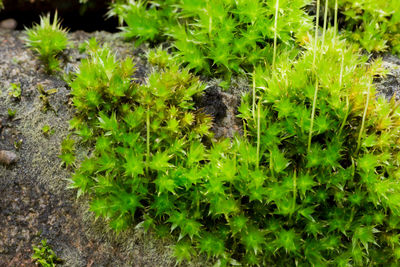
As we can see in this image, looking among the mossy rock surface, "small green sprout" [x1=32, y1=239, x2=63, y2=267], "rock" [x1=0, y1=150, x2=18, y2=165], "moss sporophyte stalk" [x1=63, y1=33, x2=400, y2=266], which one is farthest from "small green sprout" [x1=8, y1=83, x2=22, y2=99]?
"small green sprout" [x1=32, y1=239, x2=63, y2=267]

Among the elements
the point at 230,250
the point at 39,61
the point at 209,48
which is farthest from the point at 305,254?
the point at 39,61

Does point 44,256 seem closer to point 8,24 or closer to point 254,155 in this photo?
point 254,155

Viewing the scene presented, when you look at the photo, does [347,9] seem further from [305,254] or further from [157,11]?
[305,254]

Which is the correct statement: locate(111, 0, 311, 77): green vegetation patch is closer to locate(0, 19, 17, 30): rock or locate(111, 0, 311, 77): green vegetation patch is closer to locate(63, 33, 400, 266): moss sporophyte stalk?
locate(63, 33, 400, 266): moss sporophyte stalk

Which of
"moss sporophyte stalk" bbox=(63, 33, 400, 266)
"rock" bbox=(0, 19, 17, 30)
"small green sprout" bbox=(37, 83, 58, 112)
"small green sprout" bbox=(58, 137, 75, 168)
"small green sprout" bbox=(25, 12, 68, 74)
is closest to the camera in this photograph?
"moss sporophyte stalk" bbox=(63, 33, 400, 266)

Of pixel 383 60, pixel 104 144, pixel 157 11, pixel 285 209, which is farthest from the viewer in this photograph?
pixel 157 11

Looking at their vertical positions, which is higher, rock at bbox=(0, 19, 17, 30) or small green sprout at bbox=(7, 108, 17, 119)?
rock at bbox=(0, 19, 17, 30)

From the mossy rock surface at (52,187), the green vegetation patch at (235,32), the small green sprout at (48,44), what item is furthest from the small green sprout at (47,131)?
the green vegetation patch at (235,32)
